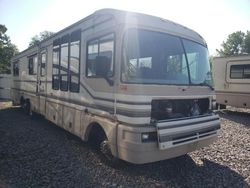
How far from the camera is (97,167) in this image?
4.88 meters

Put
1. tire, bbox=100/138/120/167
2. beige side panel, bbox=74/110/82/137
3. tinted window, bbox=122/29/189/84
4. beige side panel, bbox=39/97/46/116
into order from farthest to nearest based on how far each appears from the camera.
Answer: beige side panel, bbox=39/97/46/116
beige side panel, bbox=74/110/82/137
tire, bbox=100/138/120/167
tinted window, bbox=122/29/189/84

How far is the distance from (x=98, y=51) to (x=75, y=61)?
1.18 metres

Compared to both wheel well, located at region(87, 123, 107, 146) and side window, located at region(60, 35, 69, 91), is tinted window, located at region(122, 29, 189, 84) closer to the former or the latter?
wheel well, located at region(87, 123, 107, 146)

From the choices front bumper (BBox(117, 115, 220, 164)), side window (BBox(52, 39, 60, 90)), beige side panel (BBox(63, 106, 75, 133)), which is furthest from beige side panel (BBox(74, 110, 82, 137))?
front bumper (BBox(117, 115, 220, 164))

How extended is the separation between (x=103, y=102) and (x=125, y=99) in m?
0.78

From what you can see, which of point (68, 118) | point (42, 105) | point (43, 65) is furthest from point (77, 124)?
point (43, 65)

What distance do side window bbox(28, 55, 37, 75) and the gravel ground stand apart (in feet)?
10.5

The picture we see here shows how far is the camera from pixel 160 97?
4.29 m

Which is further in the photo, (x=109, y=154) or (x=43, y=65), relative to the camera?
(x=43, y=65)

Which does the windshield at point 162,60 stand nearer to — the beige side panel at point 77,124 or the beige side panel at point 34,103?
the beige side panel at point 77,124

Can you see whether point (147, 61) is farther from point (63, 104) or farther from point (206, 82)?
point (63, 104)

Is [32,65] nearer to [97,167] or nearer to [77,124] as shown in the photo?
[77,124]

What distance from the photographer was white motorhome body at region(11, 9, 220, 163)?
4090 mm

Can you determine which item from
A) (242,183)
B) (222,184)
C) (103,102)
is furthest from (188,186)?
(103,102)
